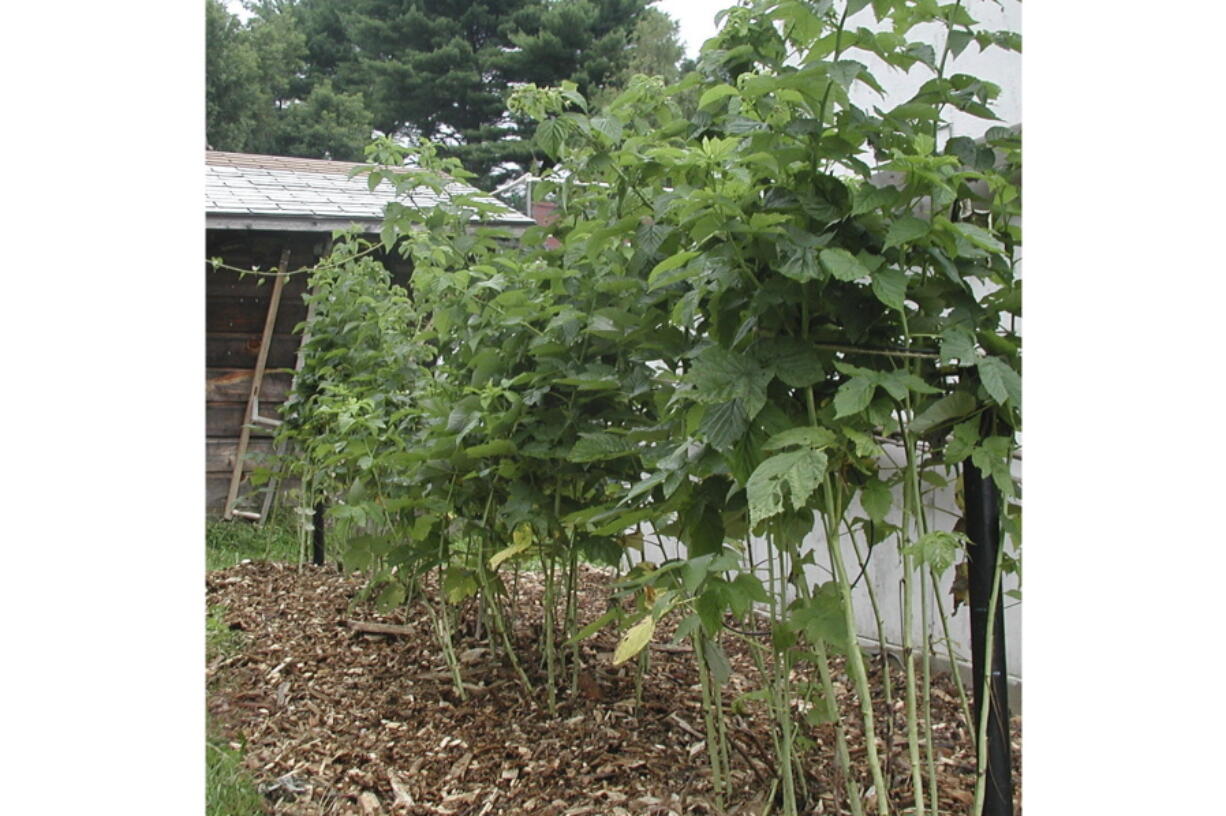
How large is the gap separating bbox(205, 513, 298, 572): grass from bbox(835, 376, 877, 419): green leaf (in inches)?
188

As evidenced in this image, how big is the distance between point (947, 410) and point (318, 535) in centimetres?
425

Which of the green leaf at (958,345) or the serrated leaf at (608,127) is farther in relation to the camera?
the serrated leaf at (608,127)

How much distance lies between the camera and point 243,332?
588cm

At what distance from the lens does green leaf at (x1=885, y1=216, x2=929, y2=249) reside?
1.22 metres

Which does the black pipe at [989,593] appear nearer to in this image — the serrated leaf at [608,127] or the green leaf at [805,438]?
the green leaf at [805,438]

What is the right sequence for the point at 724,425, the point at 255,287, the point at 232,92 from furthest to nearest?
the point at 232,92 → the point at 255,287 → the point at 724,425

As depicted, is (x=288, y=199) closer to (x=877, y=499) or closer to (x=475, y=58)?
(x=877, y=499)

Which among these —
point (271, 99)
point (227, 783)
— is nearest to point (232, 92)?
point (271, 99)

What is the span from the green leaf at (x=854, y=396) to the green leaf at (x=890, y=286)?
3.8 inches

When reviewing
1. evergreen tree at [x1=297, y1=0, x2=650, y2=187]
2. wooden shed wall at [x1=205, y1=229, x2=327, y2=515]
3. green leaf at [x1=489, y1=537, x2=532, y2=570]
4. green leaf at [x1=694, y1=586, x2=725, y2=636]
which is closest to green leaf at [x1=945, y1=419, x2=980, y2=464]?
green leaf at [x1=694, y1=586, x2=725, y2=636]

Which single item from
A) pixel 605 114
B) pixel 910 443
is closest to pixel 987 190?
pixel 910 443

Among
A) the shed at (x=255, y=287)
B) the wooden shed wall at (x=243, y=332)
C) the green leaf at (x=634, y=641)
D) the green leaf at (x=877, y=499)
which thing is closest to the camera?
the green leaf at (x=877, y=499)

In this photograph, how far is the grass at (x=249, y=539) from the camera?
5676mm

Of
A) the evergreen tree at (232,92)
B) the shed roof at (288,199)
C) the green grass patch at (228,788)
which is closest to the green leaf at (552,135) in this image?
the green grass patch at (228,788)
